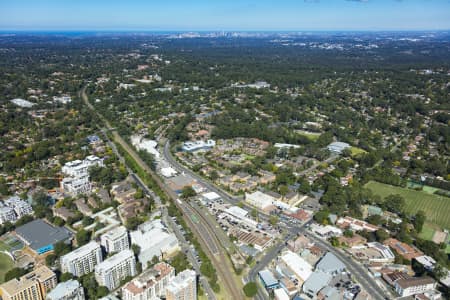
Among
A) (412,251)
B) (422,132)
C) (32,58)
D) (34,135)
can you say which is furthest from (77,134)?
(32,58)

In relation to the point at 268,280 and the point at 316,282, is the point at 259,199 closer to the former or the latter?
the point at 268,280

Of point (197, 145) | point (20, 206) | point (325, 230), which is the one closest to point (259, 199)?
point (325, 230)

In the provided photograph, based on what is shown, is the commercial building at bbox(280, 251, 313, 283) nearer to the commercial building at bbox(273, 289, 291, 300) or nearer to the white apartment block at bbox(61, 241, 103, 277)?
the commercial building at bbox(273, 289, 291, 300)

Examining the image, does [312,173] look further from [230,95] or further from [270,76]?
[270,76]

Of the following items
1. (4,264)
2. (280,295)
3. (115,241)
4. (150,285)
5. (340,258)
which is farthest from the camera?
(340,258)

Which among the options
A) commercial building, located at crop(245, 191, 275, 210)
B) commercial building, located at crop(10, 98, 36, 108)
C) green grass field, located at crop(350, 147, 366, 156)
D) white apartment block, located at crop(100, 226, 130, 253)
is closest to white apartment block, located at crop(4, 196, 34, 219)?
white apartment block, located at crop(100, 226, 130, 253)

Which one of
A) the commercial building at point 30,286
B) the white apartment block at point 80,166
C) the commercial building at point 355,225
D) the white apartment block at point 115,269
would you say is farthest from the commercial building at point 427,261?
the white apartment block at point 80,166
